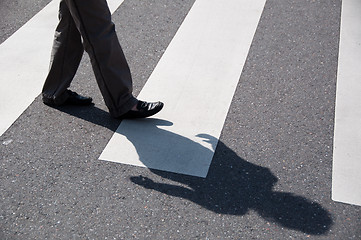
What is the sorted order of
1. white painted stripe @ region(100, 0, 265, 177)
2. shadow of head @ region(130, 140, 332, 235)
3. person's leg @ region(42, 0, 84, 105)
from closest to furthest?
shadow of head @ region(130, 140, 332, 235) < white painted stripe @ region(100, 0, 265, 177) < person's leg @ region(42, 0, 84, 105)

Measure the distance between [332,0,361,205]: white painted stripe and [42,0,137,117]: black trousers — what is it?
1.56 meters

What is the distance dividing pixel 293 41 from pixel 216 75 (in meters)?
0.98

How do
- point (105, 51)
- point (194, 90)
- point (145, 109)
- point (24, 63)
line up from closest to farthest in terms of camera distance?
point (105, 51) < point (145, 109) < point (194, 90) < point (24, 63)

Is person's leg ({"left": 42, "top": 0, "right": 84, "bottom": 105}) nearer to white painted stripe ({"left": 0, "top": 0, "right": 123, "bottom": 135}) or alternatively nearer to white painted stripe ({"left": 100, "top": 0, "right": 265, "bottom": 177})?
white painted stripe ({"left": 0, "top": 0, "right": 123, "bottom": 135})

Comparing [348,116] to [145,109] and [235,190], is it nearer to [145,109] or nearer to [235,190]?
[235,190]

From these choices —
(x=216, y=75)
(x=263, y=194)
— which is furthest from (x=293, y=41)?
(x=263, y=194)

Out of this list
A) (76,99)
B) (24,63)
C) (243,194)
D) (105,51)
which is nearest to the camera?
(243,194)

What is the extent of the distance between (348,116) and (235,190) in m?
1.26

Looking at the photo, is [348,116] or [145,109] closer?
[145,109]

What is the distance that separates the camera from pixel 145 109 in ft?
14.1

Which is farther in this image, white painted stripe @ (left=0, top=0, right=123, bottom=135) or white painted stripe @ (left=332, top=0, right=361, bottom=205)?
white painted stripe @ (left=0, top=0, right=123, bottom=135)

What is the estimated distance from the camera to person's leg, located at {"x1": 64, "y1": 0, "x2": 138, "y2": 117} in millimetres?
3906

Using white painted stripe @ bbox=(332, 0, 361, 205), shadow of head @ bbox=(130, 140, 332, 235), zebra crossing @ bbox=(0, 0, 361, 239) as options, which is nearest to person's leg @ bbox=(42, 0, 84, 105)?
zebra crossing @ bbox=(0, 0, 361, 239)

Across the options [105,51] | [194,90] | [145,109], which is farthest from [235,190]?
[105,51]
